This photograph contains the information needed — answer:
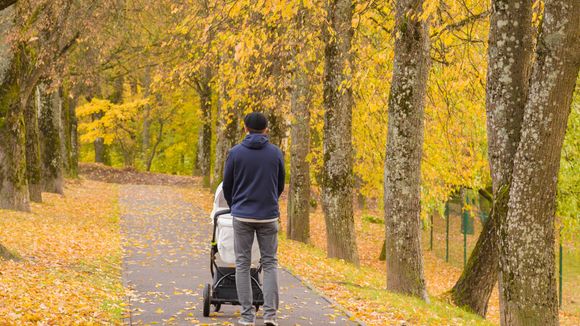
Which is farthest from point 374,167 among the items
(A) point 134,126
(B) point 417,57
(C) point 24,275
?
(A) point 134,126

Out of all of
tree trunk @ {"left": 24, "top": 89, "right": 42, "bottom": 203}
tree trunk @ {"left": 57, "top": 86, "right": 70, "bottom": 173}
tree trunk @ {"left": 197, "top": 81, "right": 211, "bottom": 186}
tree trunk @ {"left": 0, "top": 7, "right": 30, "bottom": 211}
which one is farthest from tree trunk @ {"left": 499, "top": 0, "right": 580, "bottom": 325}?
tree trunk @ {"left": 197, "top": 81, "right": 211, "bottom": 186}

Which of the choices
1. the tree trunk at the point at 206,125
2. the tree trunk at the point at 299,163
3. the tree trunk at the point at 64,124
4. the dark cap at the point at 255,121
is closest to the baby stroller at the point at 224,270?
the dark cap at the point at 255,121

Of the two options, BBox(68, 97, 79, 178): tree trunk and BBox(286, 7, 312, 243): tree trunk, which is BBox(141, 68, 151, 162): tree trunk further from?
BBox(286, 7, 312, 243): tree trunk

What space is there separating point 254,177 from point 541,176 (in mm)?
2751

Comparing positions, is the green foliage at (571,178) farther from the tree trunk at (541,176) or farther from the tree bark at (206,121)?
the tree bark at (206,121)

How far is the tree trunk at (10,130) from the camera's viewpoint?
1902 cm

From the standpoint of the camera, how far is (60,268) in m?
12.8

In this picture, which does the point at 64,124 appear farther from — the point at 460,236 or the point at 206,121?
the point at 460,236

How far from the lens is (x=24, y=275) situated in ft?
37.4

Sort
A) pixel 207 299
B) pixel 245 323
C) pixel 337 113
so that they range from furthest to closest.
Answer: pixel 337 113
pixel 207 299
pixel 245 323

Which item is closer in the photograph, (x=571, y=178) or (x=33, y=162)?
(x=571, y=178)

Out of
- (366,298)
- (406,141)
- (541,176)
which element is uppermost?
(406,141)

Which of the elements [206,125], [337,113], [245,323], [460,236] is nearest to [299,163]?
[337,113]

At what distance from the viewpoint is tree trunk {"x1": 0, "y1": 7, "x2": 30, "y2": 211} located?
1902cm
